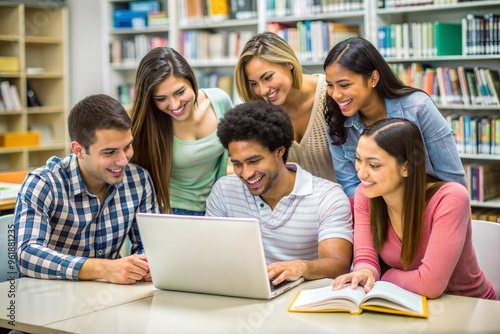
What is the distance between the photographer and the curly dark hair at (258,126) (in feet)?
7.37

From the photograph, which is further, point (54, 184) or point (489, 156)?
point (489, 156)

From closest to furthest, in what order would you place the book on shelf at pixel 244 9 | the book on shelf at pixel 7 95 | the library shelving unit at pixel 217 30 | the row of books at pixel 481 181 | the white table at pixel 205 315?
1. the white table at pixel 205 315
2. the row of books at pixel 481 181
3. the library shelving unit at pixel 217 30
4. the book on shelf at pixel 244 9
5. the book on shelf at pixel 7 95

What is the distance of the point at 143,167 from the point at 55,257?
25.2 inches

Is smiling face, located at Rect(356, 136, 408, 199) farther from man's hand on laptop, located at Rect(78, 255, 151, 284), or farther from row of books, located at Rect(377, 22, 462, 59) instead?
row of books, located at Rect(377, 22, 462, 59)

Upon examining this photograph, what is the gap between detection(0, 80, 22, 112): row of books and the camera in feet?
19.8

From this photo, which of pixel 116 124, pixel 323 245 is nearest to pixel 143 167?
pixel 116 124

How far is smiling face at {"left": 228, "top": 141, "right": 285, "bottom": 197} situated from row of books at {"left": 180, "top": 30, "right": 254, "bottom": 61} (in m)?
3.53

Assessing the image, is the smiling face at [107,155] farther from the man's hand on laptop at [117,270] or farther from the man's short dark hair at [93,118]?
the man's hand on laptop at [117,270]

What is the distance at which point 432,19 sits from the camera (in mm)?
4953

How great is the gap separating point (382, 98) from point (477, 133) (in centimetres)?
244

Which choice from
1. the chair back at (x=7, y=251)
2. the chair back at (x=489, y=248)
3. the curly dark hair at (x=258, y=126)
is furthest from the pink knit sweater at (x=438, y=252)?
the chair back at (x=7, y=251)

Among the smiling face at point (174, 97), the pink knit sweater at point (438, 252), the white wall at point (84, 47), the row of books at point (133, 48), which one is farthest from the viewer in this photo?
the white wall at point (84, 47)

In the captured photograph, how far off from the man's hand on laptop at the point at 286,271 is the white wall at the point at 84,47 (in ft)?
16.6

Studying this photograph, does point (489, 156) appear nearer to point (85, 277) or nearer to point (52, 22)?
point (85, 277)
